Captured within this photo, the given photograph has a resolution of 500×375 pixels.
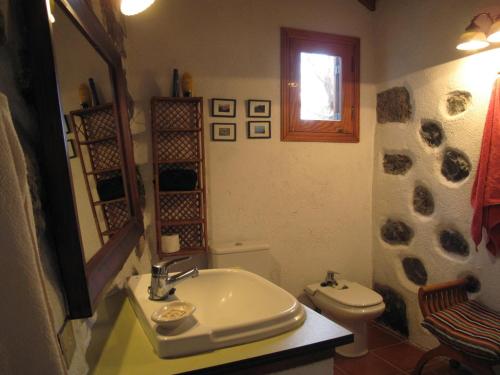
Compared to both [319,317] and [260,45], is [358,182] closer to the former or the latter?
[260,45]

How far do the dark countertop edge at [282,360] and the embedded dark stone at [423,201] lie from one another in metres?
1.68

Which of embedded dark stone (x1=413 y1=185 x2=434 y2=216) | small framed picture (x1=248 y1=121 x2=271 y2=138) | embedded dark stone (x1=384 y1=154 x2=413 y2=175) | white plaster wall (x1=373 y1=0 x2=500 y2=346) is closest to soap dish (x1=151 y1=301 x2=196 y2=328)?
small framed picture (x1=248 y1=121 x2=271 y2=138)

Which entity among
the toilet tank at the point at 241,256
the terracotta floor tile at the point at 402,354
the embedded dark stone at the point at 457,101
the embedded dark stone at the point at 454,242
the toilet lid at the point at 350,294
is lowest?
the terracotta floor tile at the point at 402,354

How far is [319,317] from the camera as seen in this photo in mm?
1095

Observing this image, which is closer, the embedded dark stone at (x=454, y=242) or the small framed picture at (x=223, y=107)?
the embedded dark stone at (x=454, y=242)

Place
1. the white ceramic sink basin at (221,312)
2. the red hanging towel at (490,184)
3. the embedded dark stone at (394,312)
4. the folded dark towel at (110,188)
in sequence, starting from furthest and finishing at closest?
the embedded dark stone at (394,312)
the red hanging towel at (490,184)
the folded dark towel at (110,188)
the white ceramic sink basin at (221,312)

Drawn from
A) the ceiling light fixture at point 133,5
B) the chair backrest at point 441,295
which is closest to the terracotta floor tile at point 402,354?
the chair backrest at point 441,295

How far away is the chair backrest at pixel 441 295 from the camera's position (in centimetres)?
196

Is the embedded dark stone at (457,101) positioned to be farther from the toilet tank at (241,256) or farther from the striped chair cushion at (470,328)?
the toilet tank at (241,256)

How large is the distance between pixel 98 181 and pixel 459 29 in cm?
228

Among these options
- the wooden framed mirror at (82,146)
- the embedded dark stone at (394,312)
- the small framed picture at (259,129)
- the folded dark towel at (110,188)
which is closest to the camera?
the wooden framed mirror at (82,146)

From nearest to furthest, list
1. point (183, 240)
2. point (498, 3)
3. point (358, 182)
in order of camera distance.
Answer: point (498, 3)
point (183, 240)
point (358, 182)

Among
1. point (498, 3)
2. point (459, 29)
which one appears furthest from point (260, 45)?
point (498, 3)

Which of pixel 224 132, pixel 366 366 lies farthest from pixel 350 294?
pixel 224 132
